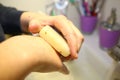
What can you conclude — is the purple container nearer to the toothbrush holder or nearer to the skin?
the toothbrush holder

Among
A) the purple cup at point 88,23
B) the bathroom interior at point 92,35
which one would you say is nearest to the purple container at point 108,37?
the bathroom interior at point 92,35

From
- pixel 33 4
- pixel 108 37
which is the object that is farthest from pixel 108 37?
pixel 33 4

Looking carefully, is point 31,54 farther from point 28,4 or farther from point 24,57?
point 28,4

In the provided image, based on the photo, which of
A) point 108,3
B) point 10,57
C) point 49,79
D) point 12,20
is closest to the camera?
point 10,57

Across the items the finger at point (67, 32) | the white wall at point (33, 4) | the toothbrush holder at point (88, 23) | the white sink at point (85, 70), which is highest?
the finger at point (67, 32)

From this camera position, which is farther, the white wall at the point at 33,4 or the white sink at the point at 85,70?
the white wall at the point at 33,4

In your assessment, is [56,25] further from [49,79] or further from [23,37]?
[49,79]

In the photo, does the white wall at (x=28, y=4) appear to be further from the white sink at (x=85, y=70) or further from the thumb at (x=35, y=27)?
the thumb at (x=35, y=27)

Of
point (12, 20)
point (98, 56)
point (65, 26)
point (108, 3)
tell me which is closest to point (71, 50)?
point (65, 26)
